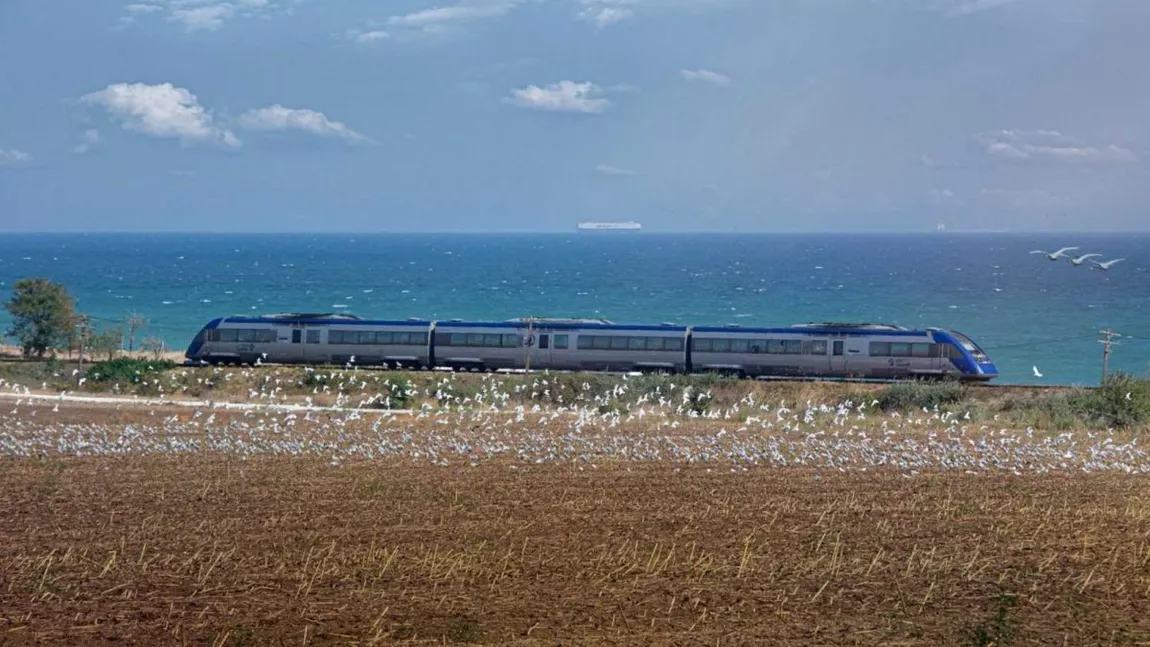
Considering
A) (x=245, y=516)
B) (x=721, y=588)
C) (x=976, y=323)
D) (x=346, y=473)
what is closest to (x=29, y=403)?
(x=346, y=473)

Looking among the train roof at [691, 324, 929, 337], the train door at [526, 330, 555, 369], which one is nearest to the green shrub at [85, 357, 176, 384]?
the train door at [526, 330, 555, 369]

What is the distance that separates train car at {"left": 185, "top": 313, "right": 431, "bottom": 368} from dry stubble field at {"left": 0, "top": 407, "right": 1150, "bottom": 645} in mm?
23765

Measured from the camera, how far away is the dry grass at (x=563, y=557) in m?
14.8

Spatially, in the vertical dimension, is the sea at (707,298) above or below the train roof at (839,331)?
below

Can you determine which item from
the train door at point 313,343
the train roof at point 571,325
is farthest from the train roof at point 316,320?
the train roof at point 571,325

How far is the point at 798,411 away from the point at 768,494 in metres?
15.0

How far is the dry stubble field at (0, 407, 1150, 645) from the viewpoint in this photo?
14773 mm

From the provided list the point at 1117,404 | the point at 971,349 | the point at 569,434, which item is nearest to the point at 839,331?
the point at 971,349

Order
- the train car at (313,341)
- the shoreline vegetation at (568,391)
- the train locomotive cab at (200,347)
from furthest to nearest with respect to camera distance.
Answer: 1. the train locomotive cab at (200,347)
2. the train car at (313,341)
3. the shoreline vegetation at (568,391)

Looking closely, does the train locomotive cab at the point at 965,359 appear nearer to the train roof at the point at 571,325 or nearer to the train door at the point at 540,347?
the train roof at the point at 571,325

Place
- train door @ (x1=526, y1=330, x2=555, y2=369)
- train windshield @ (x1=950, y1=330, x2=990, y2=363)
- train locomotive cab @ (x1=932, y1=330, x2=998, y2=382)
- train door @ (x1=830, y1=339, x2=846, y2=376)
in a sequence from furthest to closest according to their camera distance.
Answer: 1. train door @ (x1=526, y1=330, x2=555, y2=369)
2. train door @ (x1=830, y1=339, x2=846, y2=376)
3. train windshield @ (x1=950, y1=330, x2=990, y2=363)
4. train locomotive cab @ (x1=932, y1=330, x2=998, y2=382)

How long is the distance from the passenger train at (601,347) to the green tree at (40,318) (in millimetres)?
12316

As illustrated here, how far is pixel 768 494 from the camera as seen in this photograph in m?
22.8

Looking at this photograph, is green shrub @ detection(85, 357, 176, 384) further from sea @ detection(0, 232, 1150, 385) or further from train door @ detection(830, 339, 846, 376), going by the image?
sea @ detection(0, 232, 1150, 385)
